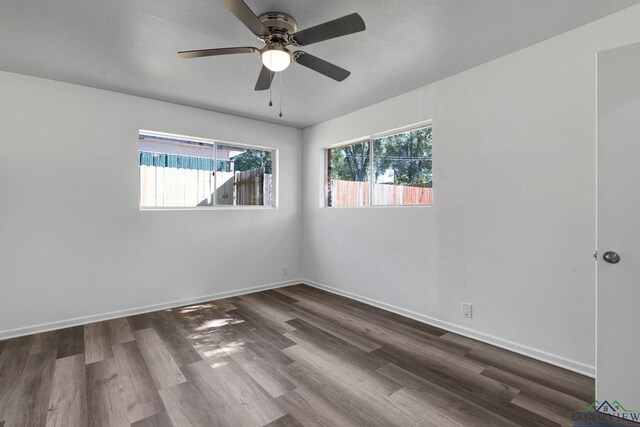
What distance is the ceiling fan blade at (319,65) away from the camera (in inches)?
80.6

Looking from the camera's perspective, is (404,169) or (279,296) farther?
(279,296)

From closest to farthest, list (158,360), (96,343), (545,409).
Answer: (545,409)
(158,360)
(96,343)

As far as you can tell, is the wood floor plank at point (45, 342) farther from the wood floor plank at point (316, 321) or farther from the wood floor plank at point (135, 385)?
Result: the wood floor plank at point (316, 321)

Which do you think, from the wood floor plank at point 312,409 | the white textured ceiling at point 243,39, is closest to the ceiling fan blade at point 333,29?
the white textured ceiling at point 243,39

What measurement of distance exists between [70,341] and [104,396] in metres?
1.20

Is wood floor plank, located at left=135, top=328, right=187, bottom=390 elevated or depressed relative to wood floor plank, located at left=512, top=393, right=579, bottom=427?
elevated

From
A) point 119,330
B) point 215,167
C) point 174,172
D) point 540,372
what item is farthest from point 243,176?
point 540,372

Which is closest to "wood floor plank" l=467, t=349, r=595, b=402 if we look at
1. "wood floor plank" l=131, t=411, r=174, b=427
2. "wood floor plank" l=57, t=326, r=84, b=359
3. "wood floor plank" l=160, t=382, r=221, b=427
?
"wood floor plank" l=160, t=382, r=221, b=427

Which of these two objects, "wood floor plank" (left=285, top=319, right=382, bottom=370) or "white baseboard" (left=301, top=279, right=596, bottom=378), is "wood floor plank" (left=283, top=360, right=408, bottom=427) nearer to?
"wood floor plank" (left=285, top=319, right=382, bottom=370)

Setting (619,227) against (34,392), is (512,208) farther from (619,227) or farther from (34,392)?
(34,392)

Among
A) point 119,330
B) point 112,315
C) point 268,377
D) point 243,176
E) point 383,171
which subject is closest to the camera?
point 268,377

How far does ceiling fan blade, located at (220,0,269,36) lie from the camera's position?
1.45m

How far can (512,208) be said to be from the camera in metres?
2.52

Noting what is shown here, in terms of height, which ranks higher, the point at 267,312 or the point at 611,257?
the point at 611,257
